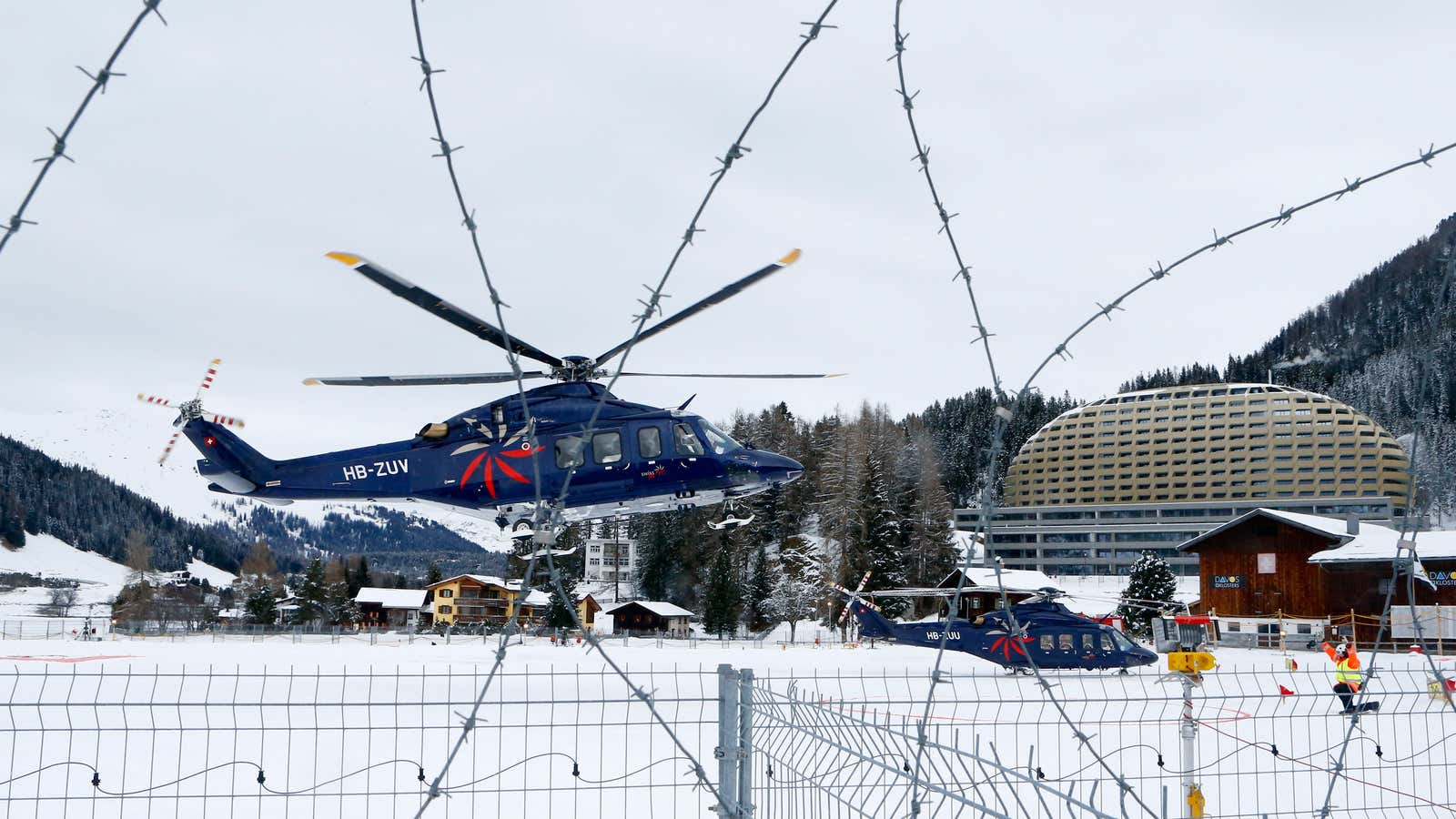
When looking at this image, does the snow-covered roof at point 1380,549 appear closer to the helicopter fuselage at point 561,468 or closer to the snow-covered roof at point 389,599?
the helicopter fuselage at point 561,468

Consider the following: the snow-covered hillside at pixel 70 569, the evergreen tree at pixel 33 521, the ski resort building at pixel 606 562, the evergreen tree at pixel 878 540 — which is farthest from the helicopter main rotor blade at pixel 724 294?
the evergreen tree at pixel 33 521

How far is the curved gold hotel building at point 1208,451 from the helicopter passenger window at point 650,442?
288 feet

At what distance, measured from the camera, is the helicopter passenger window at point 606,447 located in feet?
35.5

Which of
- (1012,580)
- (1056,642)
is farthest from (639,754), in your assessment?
(1012,580)

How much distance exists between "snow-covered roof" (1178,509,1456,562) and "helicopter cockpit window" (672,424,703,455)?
29.4 meters

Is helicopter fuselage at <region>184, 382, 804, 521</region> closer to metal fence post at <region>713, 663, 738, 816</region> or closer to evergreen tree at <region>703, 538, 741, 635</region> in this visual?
metal fence post at <region>713, 663, 738, 816</region>

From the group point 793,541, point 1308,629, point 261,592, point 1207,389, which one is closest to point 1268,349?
point 1207,389

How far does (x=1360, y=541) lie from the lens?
37031 millimetres

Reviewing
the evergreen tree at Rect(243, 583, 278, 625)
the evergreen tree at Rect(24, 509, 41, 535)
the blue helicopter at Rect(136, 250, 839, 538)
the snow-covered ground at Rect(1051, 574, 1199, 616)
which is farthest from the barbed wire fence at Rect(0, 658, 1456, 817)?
the evergreen tree at Rect(24, 509, 41, 535)

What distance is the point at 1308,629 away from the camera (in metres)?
38.2

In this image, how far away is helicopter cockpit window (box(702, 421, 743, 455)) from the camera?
36.7 ft

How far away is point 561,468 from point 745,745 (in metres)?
6.26

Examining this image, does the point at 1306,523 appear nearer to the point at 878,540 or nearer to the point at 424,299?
the point at 878,540

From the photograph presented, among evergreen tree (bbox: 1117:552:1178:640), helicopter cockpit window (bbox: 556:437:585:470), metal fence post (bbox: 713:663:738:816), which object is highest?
helicopter cockpit window (bbox: 556:437:585:470)
